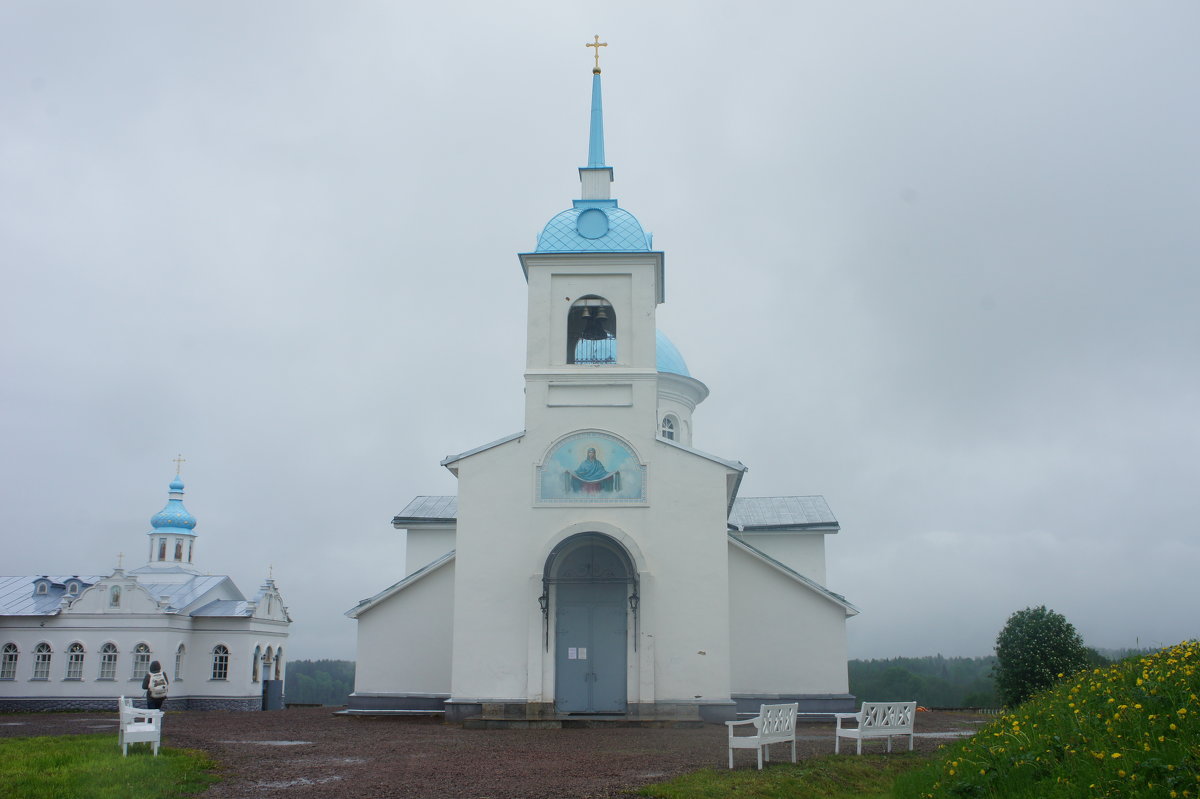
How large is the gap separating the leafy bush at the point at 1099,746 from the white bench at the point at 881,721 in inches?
108

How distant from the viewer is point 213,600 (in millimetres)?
35562

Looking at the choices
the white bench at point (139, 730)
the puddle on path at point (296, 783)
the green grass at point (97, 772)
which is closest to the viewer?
the green grass at point (97, 772)

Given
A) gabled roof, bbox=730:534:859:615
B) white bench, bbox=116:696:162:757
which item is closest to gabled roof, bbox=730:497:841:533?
gabled roof, bbox=730:534:859:615

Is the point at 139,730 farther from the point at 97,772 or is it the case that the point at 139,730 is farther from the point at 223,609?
the point at 223,609

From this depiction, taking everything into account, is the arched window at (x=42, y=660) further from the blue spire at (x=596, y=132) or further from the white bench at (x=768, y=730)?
the white bench at (x=768, y=730)

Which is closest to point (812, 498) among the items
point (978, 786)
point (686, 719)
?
point (686, 719)

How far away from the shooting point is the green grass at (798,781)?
975cm

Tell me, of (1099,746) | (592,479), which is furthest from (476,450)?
(1099,746)

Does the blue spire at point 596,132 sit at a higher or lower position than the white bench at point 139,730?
higher

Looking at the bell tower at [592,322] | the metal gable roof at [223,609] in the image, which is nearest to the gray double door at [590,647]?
the bell tower at [592,322]

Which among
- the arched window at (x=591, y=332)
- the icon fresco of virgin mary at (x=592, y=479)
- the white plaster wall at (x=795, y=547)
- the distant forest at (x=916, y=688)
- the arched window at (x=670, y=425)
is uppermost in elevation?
the arched window at (x=591, y=332)

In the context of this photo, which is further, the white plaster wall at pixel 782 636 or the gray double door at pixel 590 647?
the white plaster wall at pixel 782 636

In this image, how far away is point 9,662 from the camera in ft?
106

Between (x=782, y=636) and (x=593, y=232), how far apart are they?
1100cm
